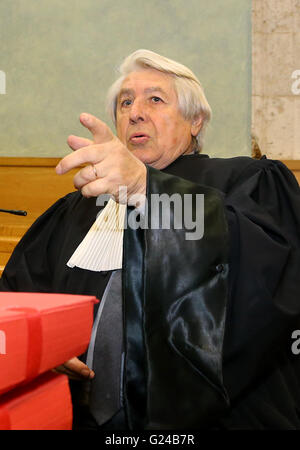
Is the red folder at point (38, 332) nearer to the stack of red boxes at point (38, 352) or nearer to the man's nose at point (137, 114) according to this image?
the stack of red boxes at point (38, 352)

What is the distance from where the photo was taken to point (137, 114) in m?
2.12

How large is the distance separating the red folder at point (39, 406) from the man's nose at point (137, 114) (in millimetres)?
1488

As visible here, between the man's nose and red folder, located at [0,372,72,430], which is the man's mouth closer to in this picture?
the man's nose

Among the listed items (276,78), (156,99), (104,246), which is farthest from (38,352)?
(276,78)

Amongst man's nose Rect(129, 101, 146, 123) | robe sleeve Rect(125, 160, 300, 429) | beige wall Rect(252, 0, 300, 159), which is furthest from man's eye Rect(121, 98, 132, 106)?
beige wall Rect(252, 0, 300, 159)

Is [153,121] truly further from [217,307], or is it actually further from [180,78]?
[217,307]

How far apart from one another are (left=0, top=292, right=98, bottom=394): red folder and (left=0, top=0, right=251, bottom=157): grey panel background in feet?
8.47

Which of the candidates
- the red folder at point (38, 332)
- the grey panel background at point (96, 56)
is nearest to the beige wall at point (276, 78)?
the grey panel background at point (96, 56)

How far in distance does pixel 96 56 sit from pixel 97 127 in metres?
2.64

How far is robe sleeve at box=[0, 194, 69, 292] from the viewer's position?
6.48 feet

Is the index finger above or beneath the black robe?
above

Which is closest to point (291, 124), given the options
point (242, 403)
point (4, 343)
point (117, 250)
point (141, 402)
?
point (117, 250)

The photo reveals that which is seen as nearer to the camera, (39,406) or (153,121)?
(39,406)
